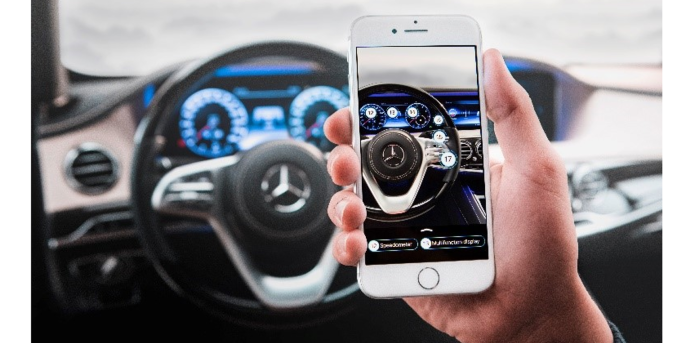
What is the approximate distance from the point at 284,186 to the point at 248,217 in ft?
0.22

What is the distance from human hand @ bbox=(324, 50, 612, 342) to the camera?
2.80 ft

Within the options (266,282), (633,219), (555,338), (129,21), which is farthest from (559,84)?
(129,21)

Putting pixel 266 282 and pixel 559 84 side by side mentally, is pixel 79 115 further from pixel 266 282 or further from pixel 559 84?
pixel 559 84

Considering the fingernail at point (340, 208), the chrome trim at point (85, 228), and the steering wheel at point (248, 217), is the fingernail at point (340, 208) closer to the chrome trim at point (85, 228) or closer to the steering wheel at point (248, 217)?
the steering wheel at point (248, 217)

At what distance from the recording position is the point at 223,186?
3.26ft

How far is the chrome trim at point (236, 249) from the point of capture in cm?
98

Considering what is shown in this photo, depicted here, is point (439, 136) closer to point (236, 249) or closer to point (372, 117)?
point (372, 117)

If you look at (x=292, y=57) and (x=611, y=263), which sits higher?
(x=292, y=57)

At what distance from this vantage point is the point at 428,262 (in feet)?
2.69

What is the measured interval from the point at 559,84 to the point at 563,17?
0.10 meters

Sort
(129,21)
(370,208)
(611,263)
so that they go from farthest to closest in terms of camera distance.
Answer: (611,263)
(129,21)
(370,208)

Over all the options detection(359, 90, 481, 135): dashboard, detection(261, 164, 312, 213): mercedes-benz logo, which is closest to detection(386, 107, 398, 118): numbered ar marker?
detection(359, 90, 481, 135): dashboard

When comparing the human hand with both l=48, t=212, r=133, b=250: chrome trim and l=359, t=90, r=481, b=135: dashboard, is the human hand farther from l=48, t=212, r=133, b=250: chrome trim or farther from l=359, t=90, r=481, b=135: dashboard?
l=48, t=212, r=133, b=250: chrome trim

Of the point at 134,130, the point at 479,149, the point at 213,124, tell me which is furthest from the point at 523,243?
the point at 134,130
